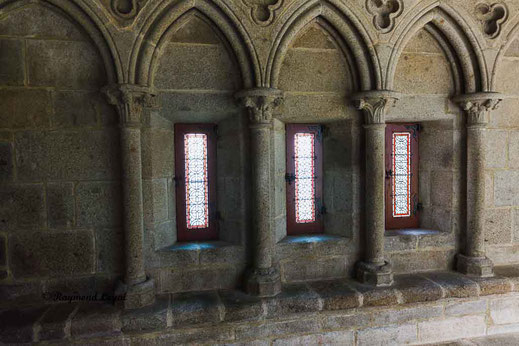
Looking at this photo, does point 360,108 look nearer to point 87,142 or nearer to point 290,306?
point 290,306

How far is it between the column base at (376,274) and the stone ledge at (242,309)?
62 mm

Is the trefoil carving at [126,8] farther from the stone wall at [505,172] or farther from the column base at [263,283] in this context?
the stone wall at [505,172]

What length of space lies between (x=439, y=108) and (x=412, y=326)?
1.82 m

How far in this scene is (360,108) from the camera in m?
2.66

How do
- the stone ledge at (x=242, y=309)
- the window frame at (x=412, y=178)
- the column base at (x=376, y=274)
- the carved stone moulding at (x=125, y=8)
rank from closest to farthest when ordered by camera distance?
the stone ledge at (x=242, y=309) < the carved stone moulding at (x=125, y=8) < the column base at (x=376, y=274) < the window frame at (x=412, y=178)

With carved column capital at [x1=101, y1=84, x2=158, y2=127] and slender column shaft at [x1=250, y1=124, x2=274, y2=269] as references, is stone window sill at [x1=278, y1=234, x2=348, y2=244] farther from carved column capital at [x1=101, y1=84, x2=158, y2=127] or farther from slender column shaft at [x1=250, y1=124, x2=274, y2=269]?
carved column capital at [x1=101, y1=84, x2=158, y2=127]

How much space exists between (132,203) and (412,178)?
2468 millimetres

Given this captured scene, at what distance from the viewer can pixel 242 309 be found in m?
2.39

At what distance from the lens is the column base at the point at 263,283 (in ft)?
8.33

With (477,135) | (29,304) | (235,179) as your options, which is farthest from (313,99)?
(29,304)

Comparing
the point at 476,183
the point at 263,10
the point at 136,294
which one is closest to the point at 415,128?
the point at 476,183

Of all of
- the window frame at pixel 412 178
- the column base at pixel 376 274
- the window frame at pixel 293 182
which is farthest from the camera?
the window frame at pixel 412 178

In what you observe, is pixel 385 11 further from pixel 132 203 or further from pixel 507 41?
pixel 132 203

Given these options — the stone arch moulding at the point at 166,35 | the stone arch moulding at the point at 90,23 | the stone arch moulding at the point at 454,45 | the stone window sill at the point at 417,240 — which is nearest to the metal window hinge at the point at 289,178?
the stone arch moulding at the point at 166,35
